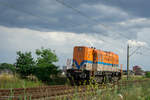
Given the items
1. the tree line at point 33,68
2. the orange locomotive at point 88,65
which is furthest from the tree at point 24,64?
the orange locomotive at point 88,65

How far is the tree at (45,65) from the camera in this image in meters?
20.1

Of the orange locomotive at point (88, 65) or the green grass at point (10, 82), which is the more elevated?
the orange locomotive at point (88, 65)

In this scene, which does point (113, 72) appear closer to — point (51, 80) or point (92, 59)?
point (92, 59)

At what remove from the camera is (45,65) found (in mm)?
20359

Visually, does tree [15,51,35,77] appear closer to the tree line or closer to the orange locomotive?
the tree line

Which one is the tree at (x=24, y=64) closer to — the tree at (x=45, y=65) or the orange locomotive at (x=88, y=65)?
the tree at (x=45, y=65)

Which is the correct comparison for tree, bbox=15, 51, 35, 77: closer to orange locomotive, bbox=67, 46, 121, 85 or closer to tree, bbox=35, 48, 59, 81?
tree, bbox=35, 48, 59, 81

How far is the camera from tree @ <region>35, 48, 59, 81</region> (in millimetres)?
20141

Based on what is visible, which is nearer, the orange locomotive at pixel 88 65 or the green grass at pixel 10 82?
the green grass at pixel 10 82

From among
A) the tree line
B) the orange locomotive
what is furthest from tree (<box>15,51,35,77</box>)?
the orange locomotive

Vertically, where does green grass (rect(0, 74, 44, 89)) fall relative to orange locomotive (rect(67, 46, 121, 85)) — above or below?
below

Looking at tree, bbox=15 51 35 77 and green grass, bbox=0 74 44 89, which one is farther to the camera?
tree, bbox=15 51 35 77

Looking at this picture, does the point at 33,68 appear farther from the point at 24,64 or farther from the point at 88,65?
the point at 88,65

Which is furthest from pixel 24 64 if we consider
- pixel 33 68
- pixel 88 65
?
pixel 88 65
